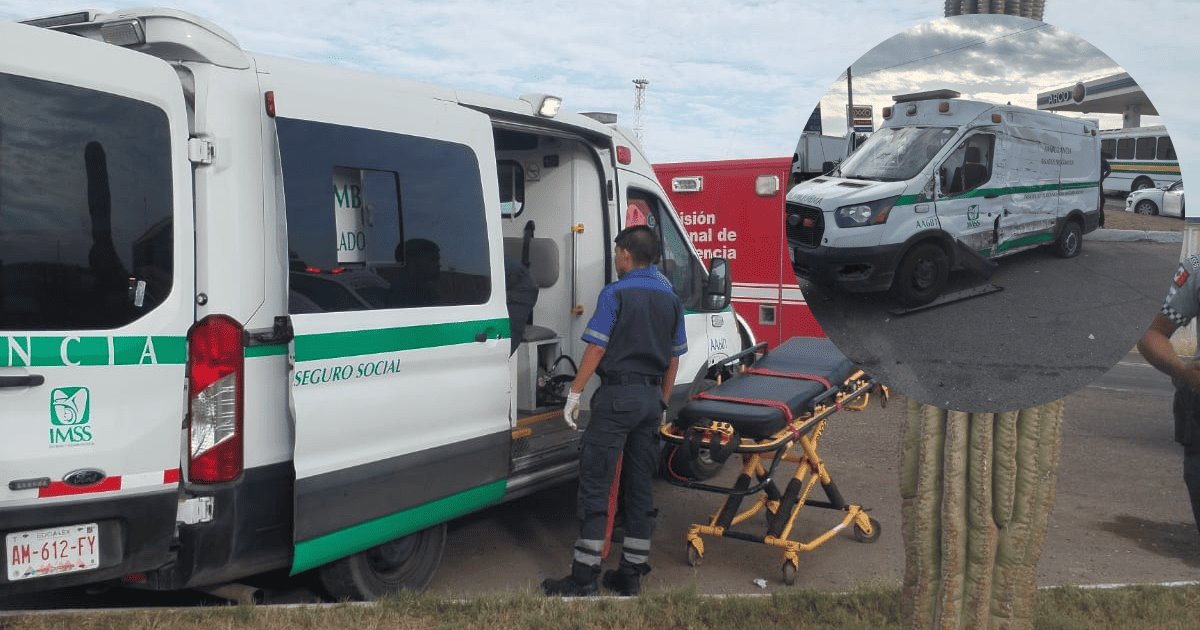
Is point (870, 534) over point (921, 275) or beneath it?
beneath

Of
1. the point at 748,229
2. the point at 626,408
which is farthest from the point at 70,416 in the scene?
the point at 748,229

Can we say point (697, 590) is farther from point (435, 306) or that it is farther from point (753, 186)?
point (753, 186)

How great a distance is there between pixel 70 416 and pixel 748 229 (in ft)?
25.2

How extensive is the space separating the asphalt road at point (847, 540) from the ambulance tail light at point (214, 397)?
4.19 feet

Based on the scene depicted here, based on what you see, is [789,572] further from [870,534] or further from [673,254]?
[673,254]

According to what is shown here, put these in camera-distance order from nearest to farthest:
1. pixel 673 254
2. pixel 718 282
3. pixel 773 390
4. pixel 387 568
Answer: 1. pixel 387 568
2. pixel 773 390
3. pixel 718 282
4. pixel 673 254

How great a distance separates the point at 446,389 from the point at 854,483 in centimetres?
366

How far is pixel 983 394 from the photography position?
1708mm

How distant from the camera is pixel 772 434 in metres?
5.16

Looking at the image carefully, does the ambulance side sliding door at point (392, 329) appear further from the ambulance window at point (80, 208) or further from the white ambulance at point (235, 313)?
the ambulance window at point (80, 208)

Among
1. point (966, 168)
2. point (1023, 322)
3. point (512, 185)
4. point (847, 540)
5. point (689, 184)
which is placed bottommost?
point (847, 540)

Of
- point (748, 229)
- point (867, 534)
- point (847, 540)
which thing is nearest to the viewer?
point (867, 534)

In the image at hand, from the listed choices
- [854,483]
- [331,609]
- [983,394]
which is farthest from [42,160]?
[854,483]

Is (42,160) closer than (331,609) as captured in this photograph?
Yes
